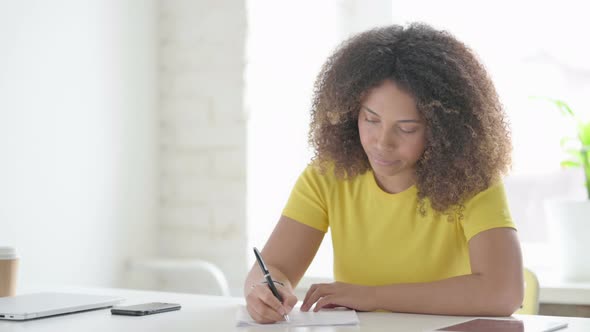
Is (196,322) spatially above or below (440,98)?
below

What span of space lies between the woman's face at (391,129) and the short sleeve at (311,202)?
0.18 metres

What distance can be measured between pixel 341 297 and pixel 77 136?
1.23 m

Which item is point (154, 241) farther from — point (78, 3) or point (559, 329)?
point (559, 329)

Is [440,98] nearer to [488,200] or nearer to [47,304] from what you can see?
[488,200]

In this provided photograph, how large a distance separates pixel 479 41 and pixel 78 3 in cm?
130

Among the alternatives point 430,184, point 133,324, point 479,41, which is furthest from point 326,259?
point 133,324

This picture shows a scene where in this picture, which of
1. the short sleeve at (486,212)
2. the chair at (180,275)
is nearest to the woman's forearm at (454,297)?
the short sleeve at (486,212)

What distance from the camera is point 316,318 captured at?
1384 mm

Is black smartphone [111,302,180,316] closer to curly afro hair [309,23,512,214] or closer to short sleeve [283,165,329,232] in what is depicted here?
short sleeve [283,165,329,232]

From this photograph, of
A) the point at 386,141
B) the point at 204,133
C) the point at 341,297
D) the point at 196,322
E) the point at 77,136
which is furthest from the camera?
the point at 204,133

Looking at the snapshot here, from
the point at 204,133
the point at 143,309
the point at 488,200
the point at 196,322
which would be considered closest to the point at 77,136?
the point at 204,133

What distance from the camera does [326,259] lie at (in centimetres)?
278

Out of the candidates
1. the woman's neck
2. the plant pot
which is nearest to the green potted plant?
the plant pot

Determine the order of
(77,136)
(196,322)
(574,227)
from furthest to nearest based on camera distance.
Result: (77,136)
(574,227)
(196,322)
